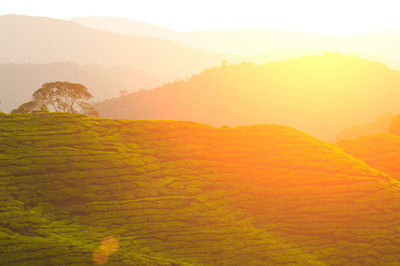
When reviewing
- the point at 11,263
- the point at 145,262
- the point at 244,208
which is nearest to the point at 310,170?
the point at 244,208

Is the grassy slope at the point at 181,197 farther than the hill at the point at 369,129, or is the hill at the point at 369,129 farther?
the hill at the point at 369,129

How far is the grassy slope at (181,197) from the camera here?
2944 centimetres

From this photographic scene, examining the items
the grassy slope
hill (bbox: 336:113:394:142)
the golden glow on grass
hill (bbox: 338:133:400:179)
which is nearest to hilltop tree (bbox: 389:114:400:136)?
hill (bbox: 338:133:400:179)

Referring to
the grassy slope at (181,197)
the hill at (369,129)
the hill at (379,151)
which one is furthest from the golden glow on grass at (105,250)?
the hill at (369,129)

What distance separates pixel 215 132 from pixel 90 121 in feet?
51.8

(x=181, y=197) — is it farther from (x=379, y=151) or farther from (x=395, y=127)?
(x=395, y=127)

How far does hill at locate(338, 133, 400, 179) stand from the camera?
190 ft

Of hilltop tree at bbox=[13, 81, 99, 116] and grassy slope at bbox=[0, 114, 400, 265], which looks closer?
grassy slope at bbox=[0, 114, 400, 265]

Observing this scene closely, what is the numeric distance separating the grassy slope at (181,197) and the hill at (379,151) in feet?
50.8

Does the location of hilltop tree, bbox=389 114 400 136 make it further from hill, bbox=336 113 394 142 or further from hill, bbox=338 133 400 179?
hill, bbox=336 113 394 142

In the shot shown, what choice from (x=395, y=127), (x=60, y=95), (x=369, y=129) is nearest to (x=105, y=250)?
(x=60, y=95)

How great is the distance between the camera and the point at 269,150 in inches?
1860

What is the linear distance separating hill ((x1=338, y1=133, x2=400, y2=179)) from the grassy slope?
1547cm

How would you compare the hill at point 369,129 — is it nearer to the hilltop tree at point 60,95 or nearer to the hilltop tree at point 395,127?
the hilltop tree at point 395,127
